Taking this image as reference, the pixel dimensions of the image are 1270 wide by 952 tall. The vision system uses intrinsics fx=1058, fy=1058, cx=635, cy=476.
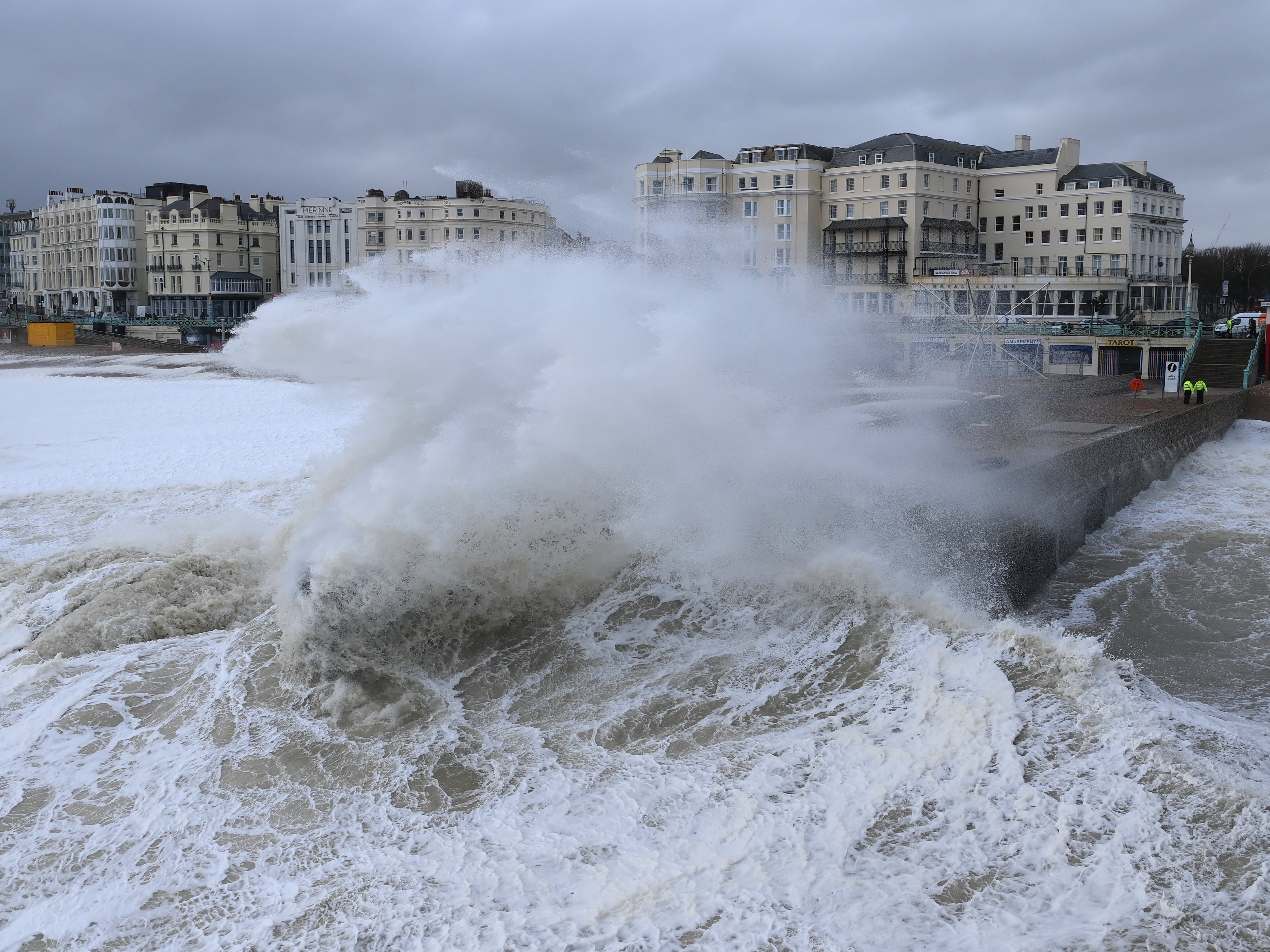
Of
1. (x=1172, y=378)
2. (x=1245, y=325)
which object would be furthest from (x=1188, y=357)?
(x=1245, y=325)

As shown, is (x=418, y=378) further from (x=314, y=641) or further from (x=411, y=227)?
(x=411, y=227)

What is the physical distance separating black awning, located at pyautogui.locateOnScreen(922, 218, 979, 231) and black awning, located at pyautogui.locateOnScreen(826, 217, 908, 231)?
1271 mm

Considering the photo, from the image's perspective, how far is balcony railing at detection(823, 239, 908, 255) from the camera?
178ft

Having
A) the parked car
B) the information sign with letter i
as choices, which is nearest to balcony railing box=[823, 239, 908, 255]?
the parked car

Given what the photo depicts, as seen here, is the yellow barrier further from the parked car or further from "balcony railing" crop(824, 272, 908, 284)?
the parked car

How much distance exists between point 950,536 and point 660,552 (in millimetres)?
3185

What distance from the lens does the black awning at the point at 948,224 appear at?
5438 cm

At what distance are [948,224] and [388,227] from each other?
35.3 metres

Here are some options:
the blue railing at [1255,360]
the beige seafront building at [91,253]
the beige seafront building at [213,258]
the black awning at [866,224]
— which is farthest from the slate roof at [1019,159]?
the beige seafront building at [91,253]

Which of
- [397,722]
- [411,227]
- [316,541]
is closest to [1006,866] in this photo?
[397,722]

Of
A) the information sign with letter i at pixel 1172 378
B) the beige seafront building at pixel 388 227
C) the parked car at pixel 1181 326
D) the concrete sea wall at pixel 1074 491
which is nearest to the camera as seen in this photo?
the concrete sea wall at pixel 1074 491

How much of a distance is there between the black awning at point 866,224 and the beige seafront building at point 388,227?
15298 millimetres

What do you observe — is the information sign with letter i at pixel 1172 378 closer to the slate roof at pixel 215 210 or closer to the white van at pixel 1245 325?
the white van at pixel 1245 325

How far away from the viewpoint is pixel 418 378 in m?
11.6
